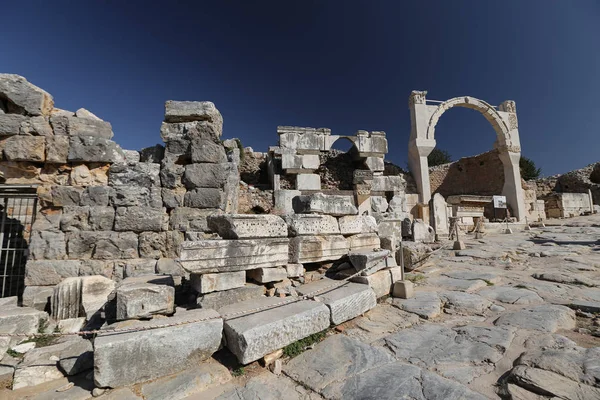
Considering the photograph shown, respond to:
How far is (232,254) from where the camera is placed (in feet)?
9.95

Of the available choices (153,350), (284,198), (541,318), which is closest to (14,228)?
(153,350)

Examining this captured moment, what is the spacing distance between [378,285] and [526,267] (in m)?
3.75

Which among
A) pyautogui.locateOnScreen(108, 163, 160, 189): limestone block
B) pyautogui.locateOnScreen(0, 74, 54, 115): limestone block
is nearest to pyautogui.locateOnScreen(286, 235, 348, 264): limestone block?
pyautogui.locateOnScreen(108, 163, 160, 189): limestone block

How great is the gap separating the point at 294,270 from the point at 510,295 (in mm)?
3017

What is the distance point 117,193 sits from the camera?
4613 mm

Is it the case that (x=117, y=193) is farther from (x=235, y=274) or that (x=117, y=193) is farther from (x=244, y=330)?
(x=244, y=330)

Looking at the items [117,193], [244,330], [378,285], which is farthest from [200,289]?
[117,193]

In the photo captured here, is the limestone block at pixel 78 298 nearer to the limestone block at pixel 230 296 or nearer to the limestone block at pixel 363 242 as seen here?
the limestone block at pixel 230 296

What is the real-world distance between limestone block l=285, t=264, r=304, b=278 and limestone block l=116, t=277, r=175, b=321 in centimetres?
145

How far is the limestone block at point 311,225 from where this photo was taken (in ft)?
12.2

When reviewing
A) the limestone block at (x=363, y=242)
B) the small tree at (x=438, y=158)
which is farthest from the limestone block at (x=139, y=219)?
the small tree at (x=438, y=158)

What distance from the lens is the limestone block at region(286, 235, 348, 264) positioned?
3697mm

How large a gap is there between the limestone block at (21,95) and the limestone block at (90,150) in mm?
697

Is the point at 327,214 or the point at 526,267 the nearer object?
the point at 327,214
